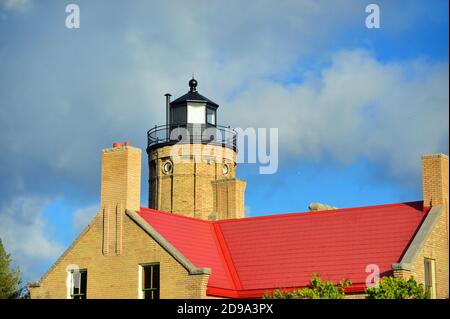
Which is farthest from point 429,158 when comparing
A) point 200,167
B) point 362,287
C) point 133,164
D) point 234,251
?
point 200,167

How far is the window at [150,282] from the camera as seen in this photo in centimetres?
3784

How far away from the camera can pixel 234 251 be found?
41750 mm

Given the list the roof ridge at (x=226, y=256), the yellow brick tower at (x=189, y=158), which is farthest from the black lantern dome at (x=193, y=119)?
the roof ridge at (x=226, y=256)

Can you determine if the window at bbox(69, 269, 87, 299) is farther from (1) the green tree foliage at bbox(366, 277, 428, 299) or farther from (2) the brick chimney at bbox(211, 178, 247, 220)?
(1) the green tree foliage at bbox(366, 277, 428, 299)

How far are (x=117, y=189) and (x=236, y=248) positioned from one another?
18.8ft

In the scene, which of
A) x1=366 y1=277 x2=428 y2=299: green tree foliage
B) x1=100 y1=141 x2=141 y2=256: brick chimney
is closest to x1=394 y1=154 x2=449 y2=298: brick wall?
x1=366 y1=277 x2=428 y2=299: green tree foliage

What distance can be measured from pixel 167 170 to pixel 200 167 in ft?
8.01

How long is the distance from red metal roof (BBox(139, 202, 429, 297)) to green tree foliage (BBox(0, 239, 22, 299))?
59.0 feet

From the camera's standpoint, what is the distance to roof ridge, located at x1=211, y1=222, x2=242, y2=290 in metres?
39.8

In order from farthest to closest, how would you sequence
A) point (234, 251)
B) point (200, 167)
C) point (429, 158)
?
point (200, 167) → point (234, 251) → point (429, 158)

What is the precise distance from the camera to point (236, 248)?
137ft

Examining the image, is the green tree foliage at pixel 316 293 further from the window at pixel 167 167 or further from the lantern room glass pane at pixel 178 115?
the lantern room glass pane at pixel 178 115

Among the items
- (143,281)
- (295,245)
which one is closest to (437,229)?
(295,245)
